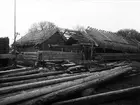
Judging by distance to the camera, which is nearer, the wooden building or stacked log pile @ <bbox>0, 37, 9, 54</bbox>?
stacked log pile @ <bbox>0, 37, 9, 54</bbox>

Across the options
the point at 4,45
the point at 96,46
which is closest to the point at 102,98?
the point at 4,45

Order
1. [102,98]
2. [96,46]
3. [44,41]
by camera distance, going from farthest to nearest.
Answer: [44,41], [96,46], [102,98]

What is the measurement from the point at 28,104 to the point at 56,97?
740 millimetres

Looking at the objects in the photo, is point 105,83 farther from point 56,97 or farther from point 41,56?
point 41,56

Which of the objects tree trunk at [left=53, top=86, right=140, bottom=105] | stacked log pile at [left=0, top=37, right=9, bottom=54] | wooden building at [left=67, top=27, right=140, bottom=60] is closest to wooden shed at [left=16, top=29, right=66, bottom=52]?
wooden building at [left=67, top=27, right=140, bottom=60]

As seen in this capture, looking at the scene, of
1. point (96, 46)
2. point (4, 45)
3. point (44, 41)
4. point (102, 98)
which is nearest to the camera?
point (102, 98)

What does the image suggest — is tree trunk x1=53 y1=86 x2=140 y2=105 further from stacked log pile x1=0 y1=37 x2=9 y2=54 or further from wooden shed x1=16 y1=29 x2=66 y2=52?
wooden shed x1=16 y1=29 x2=66 y2=52

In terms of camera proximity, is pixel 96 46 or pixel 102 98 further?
pixel 96 46

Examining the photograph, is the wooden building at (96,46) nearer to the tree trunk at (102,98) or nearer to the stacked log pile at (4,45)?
the stacked log pile at (4,45)

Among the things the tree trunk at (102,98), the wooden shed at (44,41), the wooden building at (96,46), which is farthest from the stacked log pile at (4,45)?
the tree trunk at (102,98)

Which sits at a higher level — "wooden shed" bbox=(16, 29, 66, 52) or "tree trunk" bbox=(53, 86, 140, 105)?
"wooden shed" bbox=(16, 29, 66, 52)

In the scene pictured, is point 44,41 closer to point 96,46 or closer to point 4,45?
point 96,46

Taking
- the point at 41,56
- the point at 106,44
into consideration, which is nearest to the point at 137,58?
the point at 106,44

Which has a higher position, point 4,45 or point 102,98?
point 4,45
